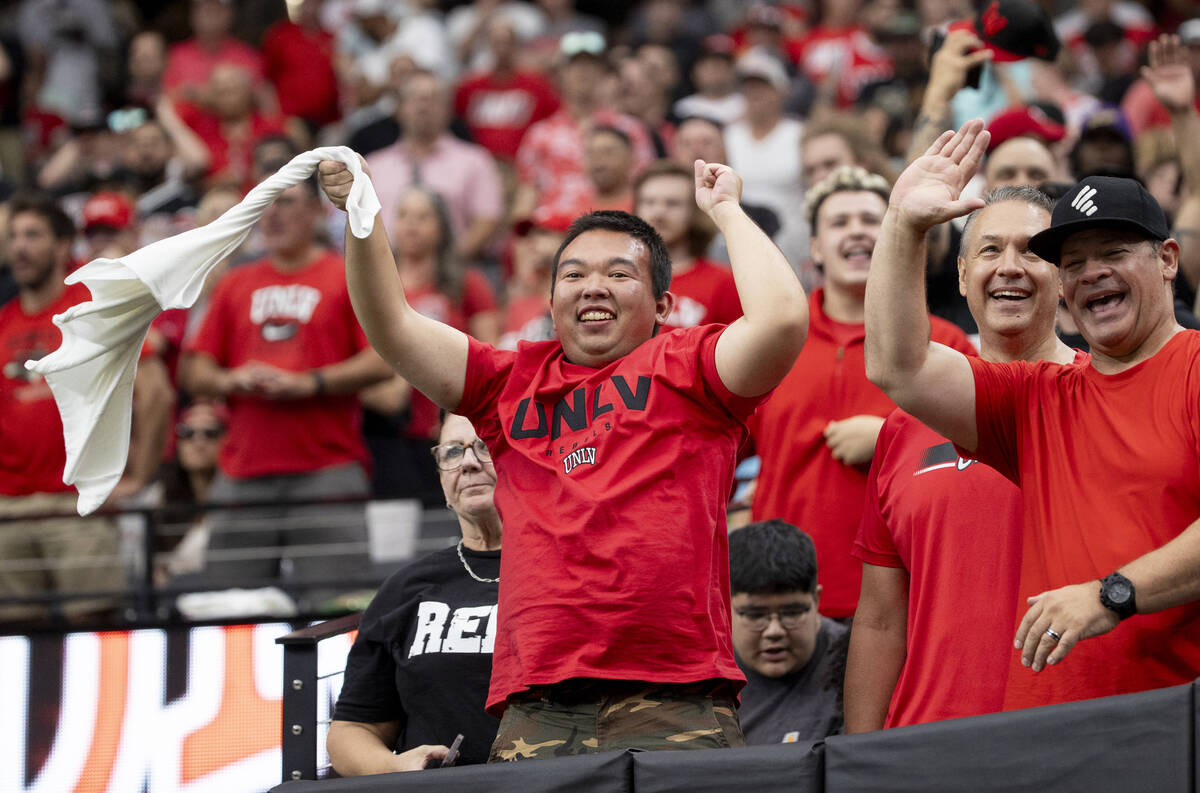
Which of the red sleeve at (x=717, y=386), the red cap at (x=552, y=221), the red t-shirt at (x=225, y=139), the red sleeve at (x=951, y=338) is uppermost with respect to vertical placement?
the red t-shirt at (x=225, y=139)

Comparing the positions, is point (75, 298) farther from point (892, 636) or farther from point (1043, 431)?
point (1043, 431)

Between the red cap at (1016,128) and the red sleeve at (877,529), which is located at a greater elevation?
the red cap at (1016,128)

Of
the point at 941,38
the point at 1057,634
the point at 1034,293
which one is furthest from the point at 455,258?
the point at 1057,634

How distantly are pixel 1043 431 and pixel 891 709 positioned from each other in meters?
0.87

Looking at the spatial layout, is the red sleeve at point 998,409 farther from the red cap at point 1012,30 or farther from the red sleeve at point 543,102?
the red sleeve at point 543,102

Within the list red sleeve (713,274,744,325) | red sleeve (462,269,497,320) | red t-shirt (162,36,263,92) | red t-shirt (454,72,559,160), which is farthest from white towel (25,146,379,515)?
red t-shirt (162,36,263,92)

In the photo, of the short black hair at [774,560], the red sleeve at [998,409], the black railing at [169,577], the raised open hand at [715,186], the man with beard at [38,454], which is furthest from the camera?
the man with beard at [38,454]

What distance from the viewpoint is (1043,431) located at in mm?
3281

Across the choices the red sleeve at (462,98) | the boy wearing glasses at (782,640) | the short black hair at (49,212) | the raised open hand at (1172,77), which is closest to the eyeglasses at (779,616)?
the boy wearing glasses at (782,640)

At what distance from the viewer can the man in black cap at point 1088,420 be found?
2.99 m

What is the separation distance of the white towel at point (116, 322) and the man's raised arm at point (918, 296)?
1.23 meters

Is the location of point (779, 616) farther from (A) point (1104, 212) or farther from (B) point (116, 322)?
(B) point (116, 322)

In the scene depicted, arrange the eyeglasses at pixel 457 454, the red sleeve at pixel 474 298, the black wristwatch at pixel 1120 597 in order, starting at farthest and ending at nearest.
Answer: the red sleeve at pixel 474 298, the eyeglasses at pixel 457 454, the black wristwatch at pixel 1120 597

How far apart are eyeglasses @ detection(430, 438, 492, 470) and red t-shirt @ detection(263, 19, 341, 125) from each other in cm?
858
